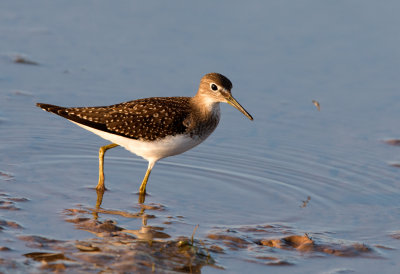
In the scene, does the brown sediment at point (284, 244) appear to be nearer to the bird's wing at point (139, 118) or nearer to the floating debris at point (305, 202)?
the floating debris at point (305, 202)

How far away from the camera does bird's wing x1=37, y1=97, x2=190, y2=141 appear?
10.2 m

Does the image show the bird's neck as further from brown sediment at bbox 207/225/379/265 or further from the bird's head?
brown sediment at bbox 207/225/379/265

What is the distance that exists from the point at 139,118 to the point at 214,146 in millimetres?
2379

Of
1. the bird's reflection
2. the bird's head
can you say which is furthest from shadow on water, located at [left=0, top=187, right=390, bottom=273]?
the bird's head

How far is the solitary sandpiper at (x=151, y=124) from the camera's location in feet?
33.5

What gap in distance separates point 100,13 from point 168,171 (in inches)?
248

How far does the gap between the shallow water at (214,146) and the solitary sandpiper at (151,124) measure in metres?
0.73

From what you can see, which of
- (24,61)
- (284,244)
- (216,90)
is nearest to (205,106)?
(216,90)

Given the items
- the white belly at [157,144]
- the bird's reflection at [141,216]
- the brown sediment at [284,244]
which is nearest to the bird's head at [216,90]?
the white belly at [157,144]

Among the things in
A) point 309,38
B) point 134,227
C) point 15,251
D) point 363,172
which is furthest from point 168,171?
point 309,38

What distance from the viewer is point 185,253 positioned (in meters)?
8.34

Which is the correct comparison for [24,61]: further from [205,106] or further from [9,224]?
[9,224]

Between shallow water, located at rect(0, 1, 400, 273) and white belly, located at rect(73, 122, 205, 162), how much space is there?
2.10ft

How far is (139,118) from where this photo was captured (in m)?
10.3
